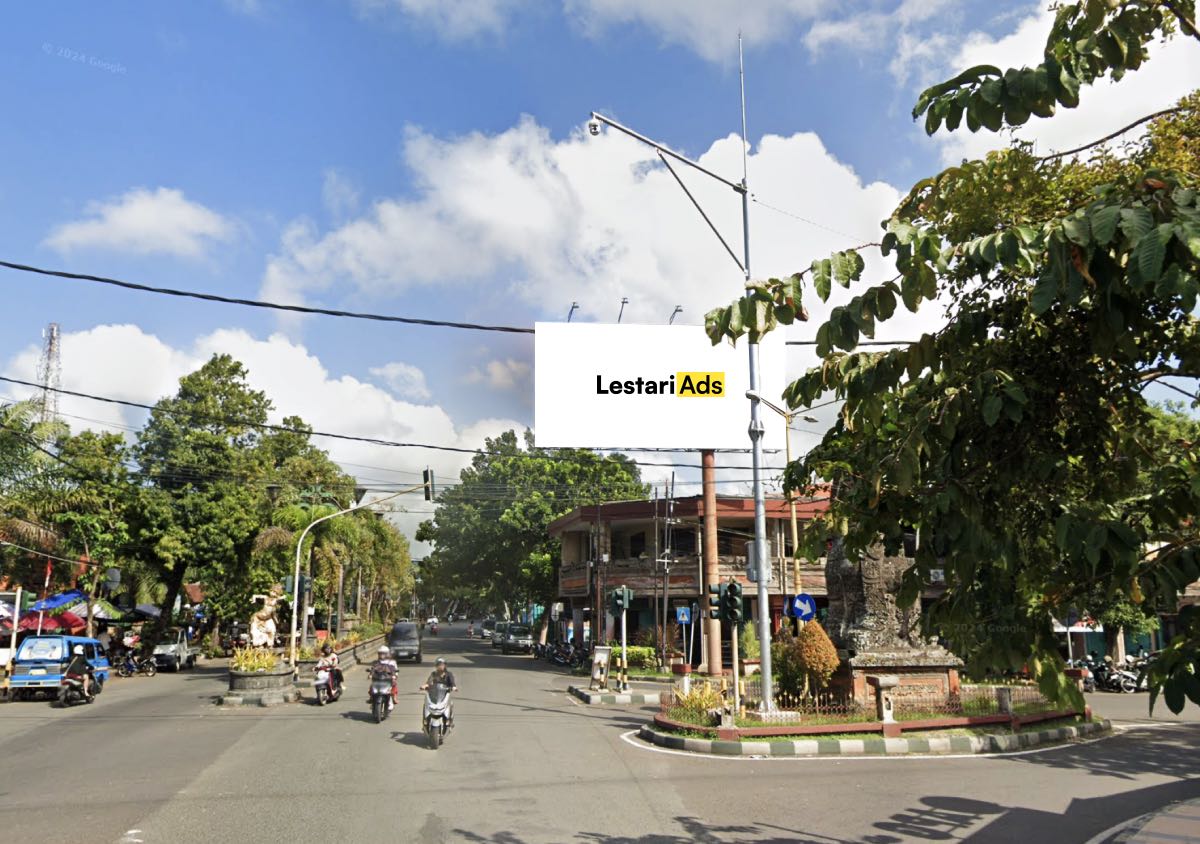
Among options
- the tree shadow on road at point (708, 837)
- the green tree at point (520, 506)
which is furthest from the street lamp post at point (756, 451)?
the green tree at point (520, 506)

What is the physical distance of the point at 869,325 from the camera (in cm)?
339

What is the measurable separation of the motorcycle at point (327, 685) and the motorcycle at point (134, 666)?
47.1 feet

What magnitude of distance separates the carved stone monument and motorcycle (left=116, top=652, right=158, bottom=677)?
2611 cm

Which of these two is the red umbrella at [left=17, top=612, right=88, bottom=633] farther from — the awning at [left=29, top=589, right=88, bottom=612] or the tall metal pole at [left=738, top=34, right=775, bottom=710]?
the tall metal pole at [left=738, top=34, right=775, bottom=710]

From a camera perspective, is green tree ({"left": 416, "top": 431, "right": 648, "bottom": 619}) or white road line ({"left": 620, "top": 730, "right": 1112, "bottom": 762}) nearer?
white road line ({"left": 620, "top": 730, "right": 1112, "bottom": 762})

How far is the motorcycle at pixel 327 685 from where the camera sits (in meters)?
21.0

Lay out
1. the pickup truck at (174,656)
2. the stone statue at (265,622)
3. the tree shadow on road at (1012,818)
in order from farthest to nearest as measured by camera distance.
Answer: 1. the pickup truck at (174,656)
2. the stone statue at (265,622)
3. the tree shadow on road at (1012,818)

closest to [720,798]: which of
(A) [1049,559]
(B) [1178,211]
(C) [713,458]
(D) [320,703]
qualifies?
(A) [1049,559]

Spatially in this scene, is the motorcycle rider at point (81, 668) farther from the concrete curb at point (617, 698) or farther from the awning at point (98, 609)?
the awning at point (98, 609)

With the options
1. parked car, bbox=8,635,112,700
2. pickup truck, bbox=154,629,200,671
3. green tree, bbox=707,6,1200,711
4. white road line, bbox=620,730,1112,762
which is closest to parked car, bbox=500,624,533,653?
pickup truck, bbox=154,629,200,671

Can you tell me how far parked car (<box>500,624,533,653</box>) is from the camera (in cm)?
5109

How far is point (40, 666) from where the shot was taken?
22.1 meters

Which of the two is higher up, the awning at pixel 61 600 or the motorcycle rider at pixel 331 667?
the awning at pixel 61 600

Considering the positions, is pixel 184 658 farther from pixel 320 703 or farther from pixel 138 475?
pixel 320 703
